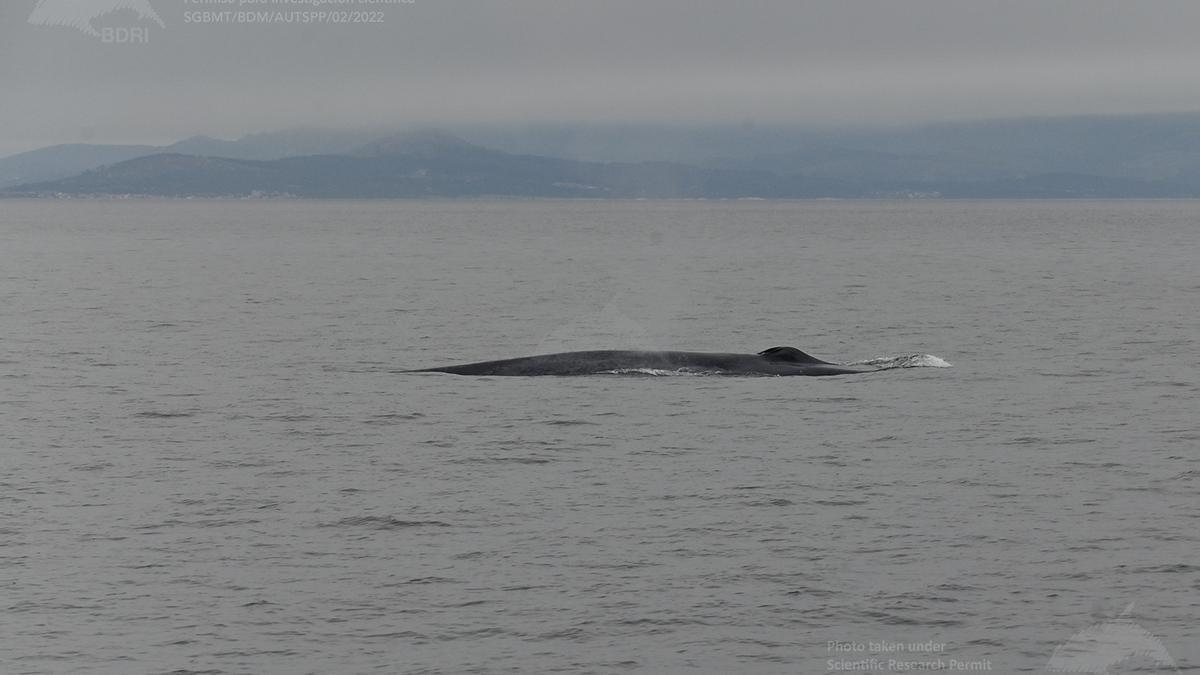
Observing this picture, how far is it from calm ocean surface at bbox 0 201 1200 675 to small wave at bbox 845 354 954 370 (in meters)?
0.90

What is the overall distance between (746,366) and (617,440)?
10.8 m

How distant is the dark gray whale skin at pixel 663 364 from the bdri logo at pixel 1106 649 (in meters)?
22.4

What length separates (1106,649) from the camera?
17516 mm

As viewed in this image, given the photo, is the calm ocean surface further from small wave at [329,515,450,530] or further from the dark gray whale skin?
the dark gray whale skin

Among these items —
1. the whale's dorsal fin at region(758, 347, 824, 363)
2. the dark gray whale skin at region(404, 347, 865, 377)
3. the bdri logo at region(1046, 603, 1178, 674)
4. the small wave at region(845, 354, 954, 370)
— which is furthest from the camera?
the small wave at region(845, 354, 954, 370)

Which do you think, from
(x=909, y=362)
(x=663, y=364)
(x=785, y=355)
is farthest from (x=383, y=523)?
(x=909, y=362)

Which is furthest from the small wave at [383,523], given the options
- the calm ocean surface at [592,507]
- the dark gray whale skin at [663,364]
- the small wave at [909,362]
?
the small wave at [909,362]

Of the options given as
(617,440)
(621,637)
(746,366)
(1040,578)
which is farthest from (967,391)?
(621,637)

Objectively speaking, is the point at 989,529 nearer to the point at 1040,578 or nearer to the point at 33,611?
the point at 1040,578

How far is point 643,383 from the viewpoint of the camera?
39.4 metres

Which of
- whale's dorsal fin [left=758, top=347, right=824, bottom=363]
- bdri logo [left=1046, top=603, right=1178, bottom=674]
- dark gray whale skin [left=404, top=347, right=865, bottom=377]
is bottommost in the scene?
bdri logo [left=1046, top=603, right=1178, bottom=674]

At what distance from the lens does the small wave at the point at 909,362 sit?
43.6 m

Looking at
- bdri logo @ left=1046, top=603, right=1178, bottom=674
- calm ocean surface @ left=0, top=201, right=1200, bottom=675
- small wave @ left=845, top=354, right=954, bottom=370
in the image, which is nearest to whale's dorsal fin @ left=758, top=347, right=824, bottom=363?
calm ocean surface @ left=0, top=201, right=1200, bottom=675

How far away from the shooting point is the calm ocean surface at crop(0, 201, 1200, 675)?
18.0m
